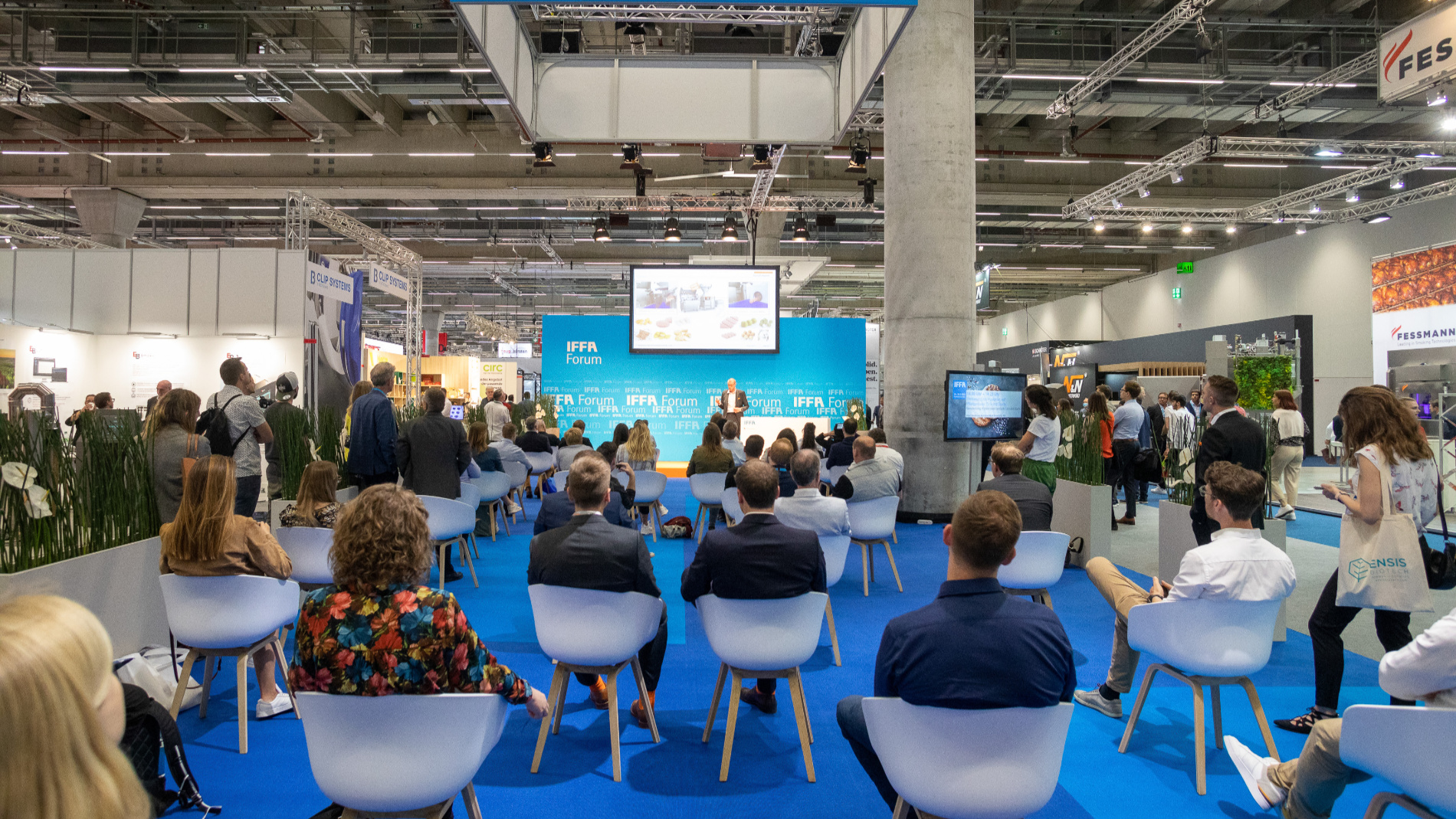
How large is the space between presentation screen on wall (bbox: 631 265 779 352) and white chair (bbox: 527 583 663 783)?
9.06m

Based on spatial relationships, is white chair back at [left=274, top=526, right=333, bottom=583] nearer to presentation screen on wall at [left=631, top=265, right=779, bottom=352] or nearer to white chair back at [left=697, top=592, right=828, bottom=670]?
white chair back at [left=697, top=592, right=828, bottom=670]

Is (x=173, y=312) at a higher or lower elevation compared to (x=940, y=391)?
higher

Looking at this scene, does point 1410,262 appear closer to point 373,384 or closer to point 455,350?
point 373,384

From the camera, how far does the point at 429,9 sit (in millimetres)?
8492

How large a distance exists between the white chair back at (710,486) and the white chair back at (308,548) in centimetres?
297

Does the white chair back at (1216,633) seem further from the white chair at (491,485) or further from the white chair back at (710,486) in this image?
the white chair at (491,485)

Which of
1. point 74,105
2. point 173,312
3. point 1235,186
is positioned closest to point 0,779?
point 173,312

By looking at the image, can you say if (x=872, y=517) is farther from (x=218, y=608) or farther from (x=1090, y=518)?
(x=218, y=608)

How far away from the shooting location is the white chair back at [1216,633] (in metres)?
2.56

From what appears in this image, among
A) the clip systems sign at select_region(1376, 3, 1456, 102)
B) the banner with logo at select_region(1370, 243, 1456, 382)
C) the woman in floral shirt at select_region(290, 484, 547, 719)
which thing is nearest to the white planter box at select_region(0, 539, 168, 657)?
the woman in floral shirt at select_region(290, 484, 547, 719)

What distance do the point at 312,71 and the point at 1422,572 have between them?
406 inches

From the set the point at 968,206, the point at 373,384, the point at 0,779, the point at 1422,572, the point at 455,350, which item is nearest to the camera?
the point at 0,779

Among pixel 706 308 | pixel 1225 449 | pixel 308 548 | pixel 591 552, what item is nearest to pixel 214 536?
pixel 308 548

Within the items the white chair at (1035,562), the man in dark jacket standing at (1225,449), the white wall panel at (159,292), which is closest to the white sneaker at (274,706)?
the white chair at (1035,562)
